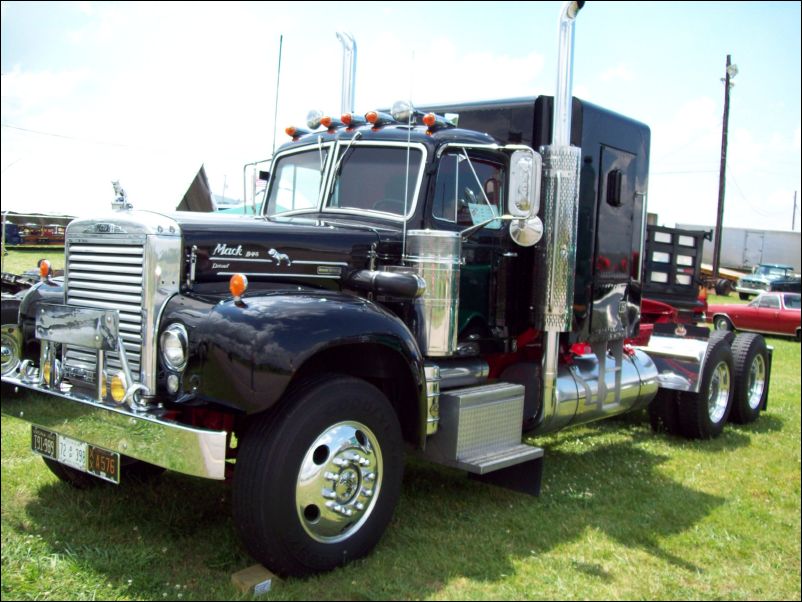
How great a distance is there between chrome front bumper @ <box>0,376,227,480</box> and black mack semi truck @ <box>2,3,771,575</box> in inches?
0.5

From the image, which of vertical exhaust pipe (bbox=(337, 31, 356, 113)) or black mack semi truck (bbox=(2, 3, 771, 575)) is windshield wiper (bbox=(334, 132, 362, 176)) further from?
vertical exhaust pipe (bbox=(337, 31, 356, 113))

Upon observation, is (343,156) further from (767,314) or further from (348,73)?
(767,314)

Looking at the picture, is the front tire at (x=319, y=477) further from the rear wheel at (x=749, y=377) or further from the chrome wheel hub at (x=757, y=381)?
the chrome wheel hub at (x=757, y=381)

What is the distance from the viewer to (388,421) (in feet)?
14.4

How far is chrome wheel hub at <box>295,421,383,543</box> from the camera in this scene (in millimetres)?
4020

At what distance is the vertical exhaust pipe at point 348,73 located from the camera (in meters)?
7.19

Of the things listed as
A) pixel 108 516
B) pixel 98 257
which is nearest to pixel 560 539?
pixel 108 516

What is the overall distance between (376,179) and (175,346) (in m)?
2.08

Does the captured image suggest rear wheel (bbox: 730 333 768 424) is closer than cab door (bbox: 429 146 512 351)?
No

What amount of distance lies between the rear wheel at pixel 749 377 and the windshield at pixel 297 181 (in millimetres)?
5415

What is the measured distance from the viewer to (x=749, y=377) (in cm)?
889

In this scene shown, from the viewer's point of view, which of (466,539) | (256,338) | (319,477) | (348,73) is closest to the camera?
(256,338)

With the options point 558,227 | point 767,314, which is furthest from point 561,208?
point 767,314

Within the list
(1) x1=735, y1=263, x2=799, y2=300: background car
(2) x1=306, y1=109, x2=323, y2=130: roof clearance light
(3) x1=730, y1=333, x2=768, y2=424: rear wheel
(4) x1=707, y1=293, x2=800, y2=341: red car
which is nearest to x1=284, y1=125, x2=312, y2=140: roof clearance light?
(2) x1=306, y1=109, x2=323, y2=130: roof clearance light
